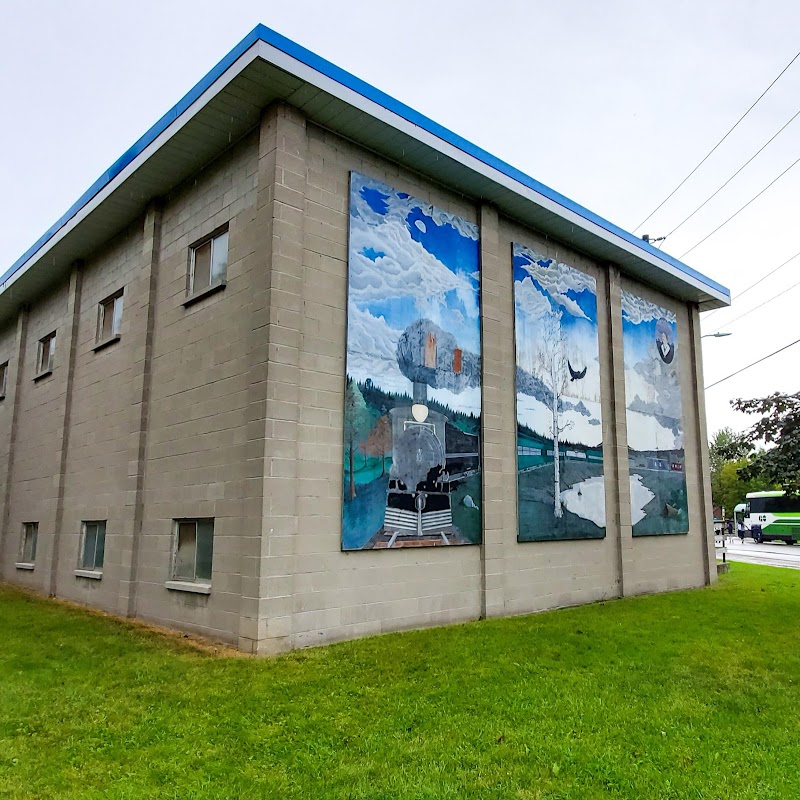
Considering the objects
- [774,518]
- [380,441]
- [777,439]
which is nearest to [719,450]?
[777,439]

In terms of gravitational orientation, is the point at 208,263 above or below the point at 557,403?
above

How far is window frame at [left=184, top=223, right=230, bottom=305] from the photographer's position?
34.4ft

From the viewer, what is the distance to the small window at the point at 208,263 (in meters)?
10.7

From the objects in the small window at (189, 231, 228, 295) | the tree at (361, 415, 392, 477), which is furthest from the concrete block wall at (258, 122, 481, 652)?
the small window at (189, 231, 228, 295)

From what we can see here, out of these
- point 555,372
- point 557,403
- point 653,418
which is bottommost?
point 557,403

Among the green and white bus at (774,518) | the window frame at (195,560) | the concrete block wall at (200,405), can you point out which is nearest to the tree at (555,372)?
the concrete block wall at (200,405)

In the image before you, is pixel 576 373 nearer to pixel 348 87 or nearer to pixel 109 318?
pixel 348 87

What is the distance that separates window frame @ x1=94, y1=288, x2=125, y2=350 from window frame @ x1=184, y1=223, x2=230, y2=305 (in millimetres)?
2609

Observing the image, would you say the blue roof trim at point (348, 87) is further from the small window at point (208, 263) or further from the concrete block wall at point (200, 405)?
→ the small window at point (208, 263)

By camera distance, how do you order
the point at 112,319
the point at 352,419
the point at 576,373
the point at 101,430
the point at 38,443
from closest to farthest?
the point at 352,419, the point at 101,430, the point at 112,319, the point at 576,373, the point at 38,443

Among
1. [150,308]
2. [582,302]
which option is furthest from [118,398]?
[582,302]

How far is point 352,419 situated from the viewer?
988 cm

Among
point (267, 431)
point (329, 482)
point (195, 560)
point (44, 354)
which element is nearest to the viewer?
point (267, 431)

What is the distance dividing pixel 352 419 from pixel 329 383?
617 mm
